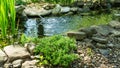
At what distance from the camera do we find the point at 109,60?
5.09 m

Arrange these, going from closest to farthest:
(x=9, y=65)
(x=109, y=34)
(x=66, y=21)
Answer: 1. (x=9, y=65)
2. (x=109, y=34)
3. (x=66, y=21)

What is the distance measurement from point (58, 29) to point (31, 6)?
3391mm

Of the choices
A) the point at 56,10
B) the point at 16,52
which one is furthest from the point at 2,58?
the point at 56,10

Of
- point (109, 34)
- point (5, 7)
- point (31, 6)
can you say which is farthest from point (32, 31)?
point (31, 6)

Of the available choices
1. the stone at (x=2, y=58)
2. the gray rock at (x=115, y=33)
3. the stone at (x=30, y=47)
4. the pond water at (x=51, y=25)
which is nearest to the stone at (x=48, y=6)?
the pond water at (x=51, y=25)

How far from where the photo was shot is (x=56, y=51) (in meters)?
4.62

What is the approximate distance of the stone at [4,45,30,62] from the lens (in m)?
4.66

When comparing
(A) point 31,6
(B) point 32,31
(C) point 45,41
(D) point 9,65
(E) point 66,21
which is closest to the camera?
(D) point 9,65

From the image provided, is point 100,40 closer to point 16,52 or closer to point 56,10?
point 16,52

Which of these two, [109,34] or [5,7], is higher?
[5,7]

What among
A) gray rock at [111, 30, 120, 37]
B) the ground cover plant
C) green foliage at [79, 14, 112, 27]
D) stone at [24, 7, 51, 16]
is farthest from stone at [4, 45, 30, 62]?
stone at [24, 7, 51, 16]

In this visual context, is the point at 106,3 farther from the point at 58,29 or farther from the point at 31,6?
the point at 58,29

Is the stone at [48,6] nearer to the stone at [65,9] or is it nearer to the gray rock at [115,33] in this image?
the stone at [65,9]

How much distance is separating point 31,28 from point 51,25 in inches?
23.8
